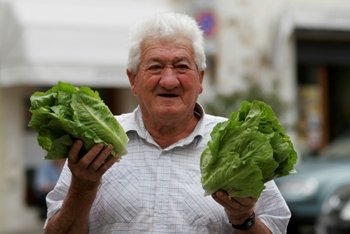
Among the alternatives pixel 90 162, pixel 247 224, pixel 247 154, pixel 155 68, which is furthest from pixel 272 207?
pixel 90 162

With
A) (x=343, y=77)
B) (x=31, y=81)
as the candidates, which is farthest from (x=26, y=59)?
(x=343, y=77)

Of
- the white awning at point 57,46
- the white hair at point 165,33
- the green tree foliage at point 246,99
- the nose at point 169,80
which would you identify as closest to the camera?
the nose at point 169,80

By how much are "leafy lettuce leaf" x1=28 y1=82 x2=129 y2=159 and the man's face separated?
22cm

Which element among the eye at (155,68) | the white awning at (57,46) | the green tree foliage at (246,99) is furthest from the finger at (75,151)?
the green tree foliage at (246,99)

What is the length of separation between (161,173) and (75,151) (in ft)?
1.75

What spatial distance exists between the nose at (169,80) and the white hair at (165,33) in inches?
6.2

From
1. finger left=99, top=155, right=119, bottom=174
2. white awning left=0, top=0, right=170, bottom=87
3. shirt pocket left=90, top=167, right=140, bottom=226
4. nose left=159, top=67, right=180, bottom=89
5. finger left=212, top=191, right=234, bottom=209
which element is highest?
nose left=159, top=67, right=180, bottom=89

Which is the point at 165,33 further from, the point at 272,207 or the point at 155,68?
the point at 272,207

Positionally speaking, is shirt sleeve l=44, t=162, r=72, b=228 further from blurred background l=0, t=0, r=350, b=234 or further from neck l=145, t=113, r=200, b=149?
blurred background l=0, t=0, r=350, b=234

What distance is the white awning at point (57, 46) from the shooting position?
14328mm

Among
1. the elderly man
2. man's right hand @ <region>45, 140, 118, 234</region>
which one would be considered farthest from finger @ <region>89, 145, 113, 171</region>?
the elderly man

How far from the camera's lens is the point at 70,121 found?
3.51 m

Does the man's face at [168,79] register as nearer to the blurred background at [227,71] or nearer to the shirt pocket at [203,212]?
the shirt pocket at [203,212]

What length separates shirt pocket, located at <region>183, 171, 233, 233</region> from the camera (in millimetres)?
3771
